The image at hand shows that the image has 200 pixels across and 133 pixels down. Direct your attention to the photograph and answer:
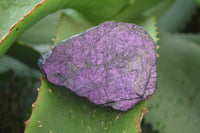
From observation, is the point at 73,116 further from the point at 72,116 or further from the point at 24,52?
the point at 24,52

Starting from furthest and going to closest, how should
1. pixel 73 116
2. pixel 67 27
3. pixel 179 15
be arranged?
pixel 179 15
pixel 67 27
pixel 73 116

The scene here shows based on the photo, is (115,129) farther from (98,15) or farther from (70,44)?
(98,15)

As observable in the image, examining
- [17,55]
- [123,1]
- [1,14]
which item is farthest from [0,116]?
[123,1]

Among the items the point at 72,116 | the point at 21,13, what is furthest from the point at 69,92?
the point at 21,13

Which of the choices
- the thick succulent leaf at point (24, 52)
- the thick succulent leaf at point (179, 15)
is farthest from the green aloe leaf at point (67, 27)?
the thick succulent leaf at point (179, 15)

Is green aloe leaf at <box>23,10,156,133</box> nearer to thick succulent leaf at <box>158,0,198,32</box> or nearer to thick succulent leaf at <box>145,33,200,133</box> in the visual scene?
thick succulent leaf at <box>145,33,200,133</box>

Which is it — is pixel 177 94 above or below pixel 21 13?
below
